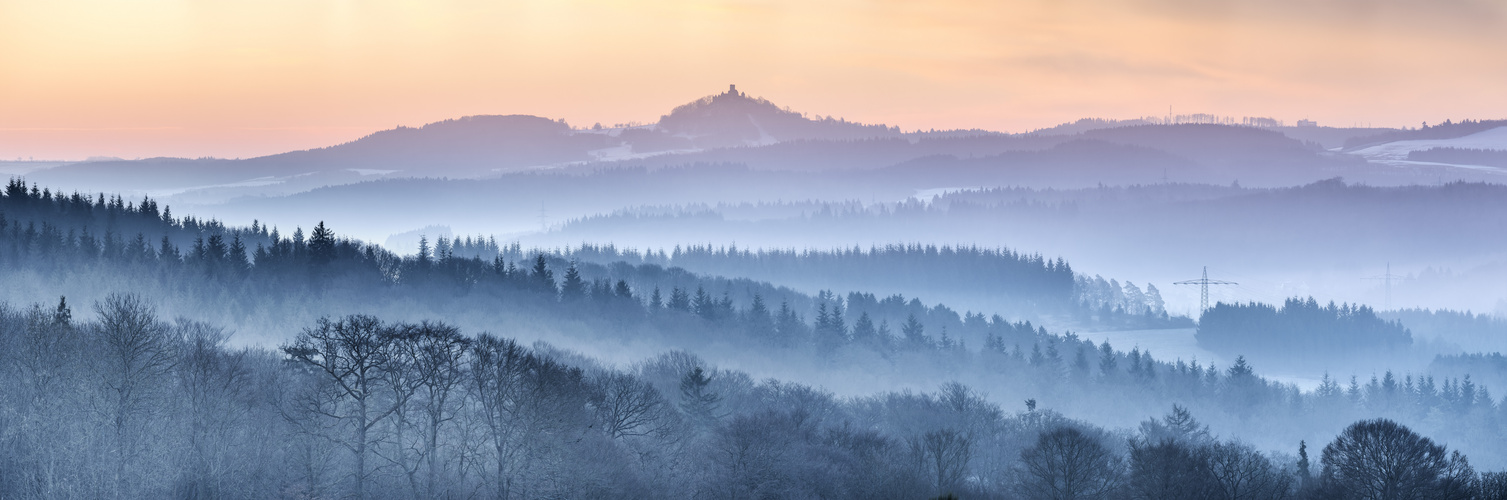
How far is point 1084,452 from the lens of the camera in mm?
100688

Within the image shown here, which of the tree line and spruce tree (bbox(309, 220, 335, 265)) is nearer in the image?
the tree line

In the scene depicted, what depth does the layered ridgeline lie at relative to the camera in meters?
81.4

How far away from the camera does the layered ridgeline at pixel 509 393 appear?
81375 millimetres

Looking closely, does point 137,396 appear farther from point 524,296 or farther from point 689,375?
point 524,296

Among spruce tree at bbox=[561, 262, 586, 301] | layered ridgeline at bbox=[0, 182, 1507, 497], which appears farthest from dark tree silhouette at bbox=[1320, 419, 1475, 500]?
spruce tree at bbox=[561, 262, 586, 301]

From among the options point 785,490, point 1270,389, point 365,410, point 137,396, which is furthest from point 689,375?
point 1270,389

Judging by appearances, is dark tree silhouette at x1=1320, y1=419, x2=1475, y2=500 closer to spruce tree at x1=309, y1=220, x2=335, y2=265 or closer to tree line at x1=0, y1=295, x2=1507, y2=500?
tree line at x1=0, y1=295, x2=1507, y2=500

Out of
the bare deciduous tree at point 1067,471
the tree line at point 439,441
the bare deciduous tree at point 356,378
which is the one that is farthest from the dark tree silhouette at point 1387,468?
the bare deciduous tree at point 356,378

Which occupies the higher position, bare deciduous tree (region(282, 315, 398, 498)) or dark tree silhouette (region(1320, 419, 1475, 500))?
bare deciduous tree (region(282, 315, 398, 498))

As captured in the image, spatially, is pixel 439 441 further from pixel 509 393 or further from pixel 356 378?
pixel 356 378

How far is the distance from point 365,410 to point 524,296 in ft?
322

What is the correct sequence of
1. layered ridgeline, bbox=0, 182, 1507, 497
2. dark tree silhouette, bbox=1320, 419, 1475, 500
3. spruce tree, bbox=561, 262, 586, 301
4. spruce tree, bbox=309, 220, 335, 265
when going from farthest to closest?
spruce tree, bbox=561, 262, 586, 301, spruce tree, bbox=309, 220, 335, 265, dark tree silhouette, bbox=1320, 419, 1475, 500, layered ridgeline, bbox=0, 182, 1507, 497

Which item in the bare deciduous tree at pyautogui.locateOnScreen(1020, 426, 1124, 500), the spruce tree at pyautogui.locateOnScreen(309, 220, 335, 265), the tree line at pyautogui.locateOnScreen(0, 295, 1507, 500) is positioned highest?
the spruce tree at pyautogui.locateOnScreen(309, 220, 335, 265)

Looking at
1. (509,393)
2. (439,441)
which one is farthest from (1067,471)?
(439,441)
